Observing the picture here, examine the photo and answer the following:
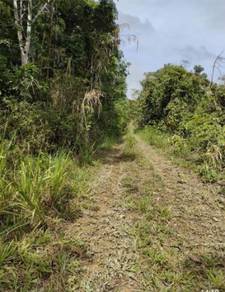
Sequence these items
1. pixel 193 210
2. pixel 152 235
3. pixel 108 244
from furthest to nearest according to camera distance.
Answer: pixel 193 210 → pixel 152 235 → pixel 108 244

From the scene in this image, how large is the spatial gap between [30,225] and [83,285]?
996 mm

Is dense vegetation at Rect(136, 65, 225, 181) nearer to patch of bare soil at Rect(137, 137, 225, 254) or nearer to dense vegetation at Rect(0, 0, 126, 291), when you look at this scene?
patch of bare soil at Rect(137, 137, 225, 254)

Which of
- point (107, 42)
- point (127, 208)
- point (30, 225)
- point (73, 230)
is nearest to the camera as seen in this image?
point (30, 225)

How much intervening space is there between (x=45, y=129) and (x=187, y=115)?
6.73m

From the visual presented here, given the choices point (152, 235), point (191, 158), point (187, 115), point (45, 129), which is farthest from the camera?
point (187, 115)

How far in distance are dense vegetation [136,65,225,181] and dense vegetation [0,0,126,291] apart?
2.61 metres

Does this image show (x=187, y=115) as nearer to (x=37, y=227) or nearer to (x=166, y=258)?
(x=166, y=258)

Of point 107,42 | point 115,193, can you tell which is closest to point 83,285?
point 115,193

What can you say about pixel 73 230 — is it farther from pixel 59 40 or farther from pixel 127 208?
pixel 59 40

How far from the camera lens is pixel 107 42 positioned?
23.2 feet

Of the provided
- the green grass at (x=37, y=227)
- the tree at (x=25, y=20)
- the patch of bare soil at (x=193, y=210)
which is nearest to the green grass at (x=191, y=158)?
the patch of bare soil at (x=193, y=210)

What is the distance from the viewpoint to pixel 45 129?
5746 millimetres

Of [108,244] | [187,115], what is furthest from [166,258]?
[187,115]

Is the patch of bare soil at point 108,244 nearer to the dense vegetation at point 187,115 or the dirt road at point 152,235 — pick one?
the dirt road at point 152,235
